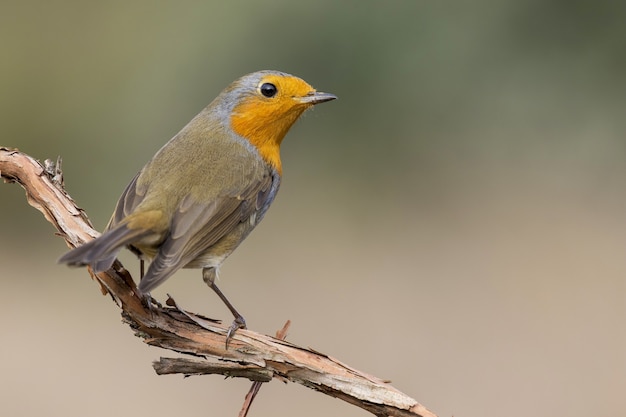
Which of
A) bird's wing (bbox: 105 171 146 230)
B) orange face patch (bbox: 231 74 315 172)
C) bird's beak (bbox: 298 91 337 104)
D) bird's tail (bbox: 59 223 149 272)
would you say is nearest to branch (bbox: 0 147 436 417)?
bird's tail (bbox: 59 223 149 272)

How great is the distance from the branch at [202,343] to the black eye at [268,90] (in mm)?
1327

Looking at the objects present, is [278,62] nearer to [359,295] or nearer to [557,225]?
[359,295]

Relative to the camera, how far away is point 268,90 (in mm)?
4488

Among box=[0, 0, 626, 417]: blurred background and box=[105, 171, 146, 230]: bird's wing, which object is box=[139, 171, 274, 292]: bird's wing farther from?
box=[0, 0, 626, 417]: blurred background

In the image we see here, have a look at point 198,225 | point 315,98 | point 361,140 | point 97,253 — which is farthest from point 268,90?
point 361,140

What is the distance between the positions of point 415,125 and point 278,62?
225 centimetres

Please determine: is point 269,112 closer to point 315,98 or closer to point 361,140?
point 315,98

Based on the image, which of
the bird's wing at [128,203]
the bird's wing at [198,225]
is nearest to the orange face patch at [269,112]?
the bird's wing at [198,225]

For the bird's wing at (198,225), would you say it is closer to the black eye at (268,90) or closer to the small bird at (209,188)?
the small bird at (209,188)

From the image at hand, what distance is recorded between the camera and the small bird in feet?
11.8

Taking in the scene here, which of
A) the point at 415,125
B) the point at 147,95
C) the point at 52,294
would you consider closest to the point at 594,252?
the point at 415,125

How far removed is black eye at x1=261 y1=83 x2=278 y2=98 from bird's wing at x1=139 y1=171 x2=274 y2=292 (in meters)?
0.45

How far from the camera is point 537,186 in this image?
1181 centimetres

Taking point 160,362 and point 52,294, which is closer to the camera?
point 160,362
